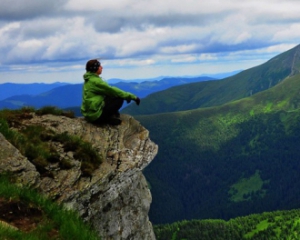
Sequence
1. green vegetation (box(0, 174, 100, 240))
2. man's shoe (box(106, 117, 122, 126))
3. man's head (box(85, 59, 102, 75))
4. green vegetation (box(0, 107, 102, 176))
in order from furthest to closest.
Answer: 1. man's shoe (box(106, 117, 122, 126))
2. man's head (box(85, 59, 102, 75))
3. green vegetation (box(0, 107, 102, 176))
4. green vegetation (box(0, 174, 100, 240))

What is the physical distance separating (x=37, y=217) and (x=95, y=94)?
10755 mm

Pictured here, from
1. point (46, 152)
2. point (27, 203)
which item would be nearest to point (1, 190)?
point (27, 203)

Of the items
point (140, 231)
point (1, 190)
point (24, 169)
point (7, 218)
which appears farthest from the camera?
point (140, 231)

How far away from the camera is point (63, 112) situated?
2142 cm

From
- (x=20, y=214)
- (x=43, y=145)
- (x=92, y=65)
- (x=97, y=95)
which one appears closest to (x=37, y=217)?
(x=20, y=214)

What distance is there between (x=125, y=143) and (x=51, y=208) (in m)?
9.86

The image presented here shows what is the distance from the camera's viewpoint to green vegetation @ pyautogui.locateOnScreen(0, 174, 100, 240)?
960 centimetres

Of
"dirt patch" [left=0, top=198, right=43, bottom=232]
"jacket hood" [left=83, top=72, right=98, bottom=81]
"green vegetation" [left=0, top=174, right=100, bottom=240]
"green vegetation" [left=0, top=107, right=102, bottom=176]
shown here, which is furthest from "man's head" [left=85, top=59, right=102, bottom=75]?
"dirt patch" [left=0, top=198, right=43, bottom=232]

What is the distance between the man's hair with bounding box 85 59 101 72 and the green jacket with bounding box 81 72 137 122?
0.25 m

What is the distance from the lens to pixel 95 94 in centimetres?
2005

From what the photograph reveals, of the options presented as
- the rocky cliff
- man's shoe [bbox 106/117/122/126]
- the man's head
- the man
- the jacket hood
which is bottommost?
the rocky cliff

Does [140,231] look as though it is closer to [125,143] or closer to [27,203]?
[125,143]

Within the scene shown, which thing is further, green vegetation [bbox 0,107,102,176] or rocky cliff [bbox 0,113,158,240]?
green vegetation [bbox 0,107,102,176]

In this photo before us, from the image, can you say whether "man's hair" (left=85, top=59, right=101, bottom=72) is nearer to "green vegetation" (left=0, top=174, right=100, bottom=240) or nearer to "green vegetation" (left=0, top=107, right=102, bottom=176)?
"green vegetation" (left=0, top=107, right=102, bottom=176)
